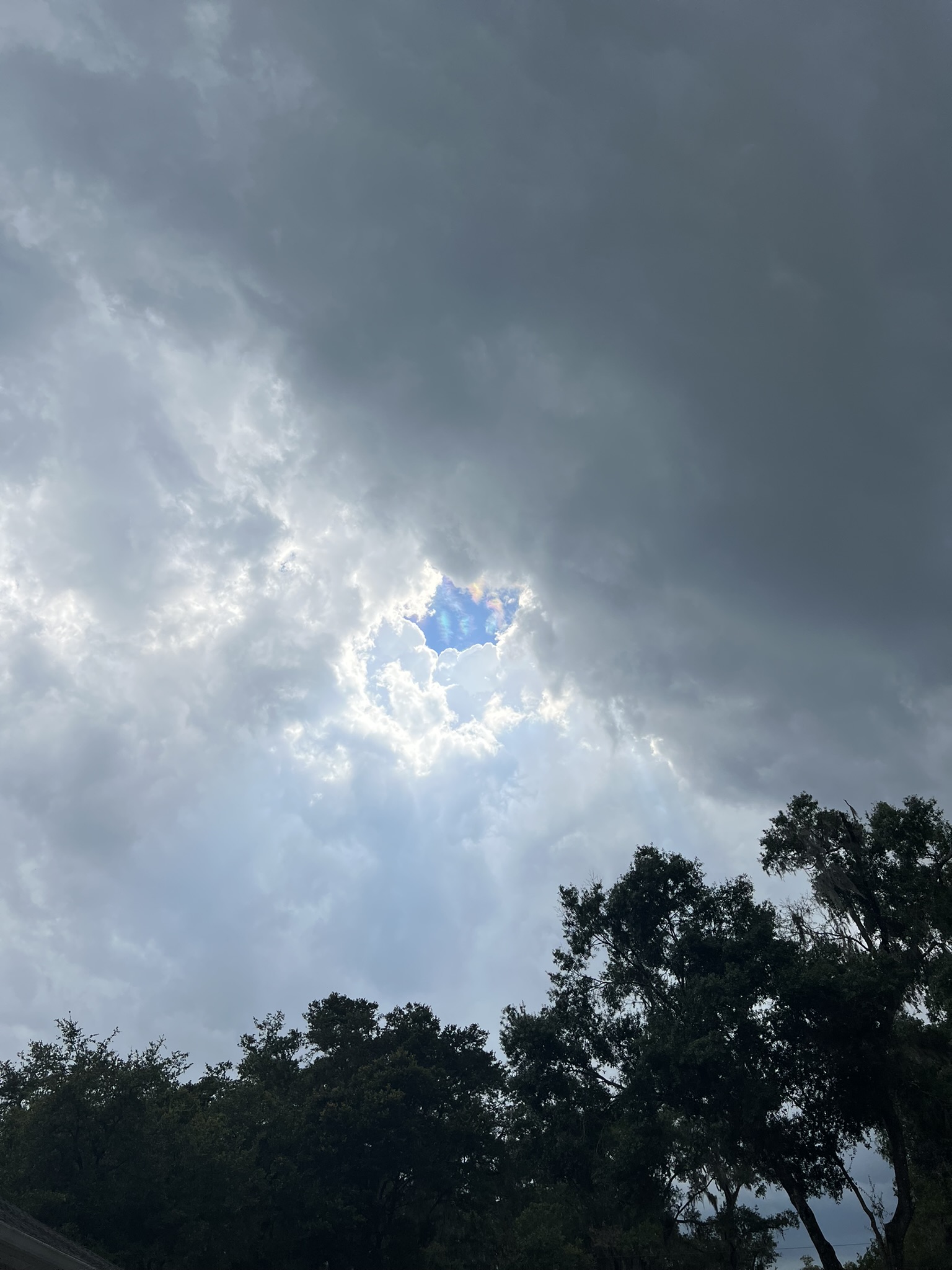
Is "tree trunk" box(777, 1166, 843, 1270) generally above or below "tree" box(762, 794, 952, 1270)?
below

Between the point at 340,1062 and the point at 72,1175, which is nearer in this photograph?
the point at 72,1175

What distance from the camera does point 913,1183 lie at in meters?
36.3

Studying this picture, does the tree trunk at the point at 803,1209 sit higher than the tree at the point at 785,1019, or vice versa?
the tree at the point at 785,1019

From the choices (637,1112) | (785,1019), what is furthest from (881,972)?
(637,1112)

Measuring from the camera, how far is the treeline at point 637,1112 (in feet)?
106

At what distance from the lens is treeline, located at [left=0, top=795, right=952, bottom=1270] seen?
1267 inches

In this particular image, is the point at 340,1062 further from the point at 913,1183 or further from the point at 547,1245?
the point at 913,1183

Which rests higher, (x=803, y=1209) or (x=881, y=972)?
(x=881, y=972)

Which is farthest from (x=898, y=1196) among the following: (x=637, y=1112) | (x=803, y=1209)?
(x=637, y=1112)

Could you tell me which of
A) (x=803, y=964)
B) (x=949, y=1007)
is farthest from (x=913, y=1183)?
(x=949, y=1007)

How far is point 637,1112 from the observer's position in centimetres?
3416

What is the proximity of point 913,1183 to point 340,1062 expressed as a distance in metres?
30.3

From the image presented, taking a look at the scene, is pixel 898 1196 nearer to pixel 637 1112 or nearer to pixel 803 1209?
pixel 803 1209

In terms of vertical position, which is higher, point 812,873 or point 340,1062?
point 812,873
